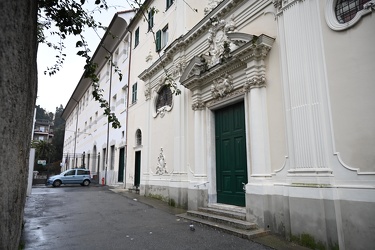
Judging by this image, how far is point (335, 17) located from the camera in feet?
16.3

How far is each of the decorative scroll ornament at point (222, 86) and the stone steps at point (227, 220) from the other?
3352 millimetres

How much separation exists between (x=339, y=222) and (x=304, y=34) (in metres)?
3.77

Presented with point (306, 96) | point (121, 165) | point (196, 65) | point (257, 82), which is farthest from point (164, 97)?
point (121, 165)

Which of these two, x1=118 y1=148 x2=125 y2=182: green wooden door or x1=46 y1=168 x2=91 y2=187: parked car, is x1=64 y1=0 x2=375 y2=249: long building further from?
x1=46 y1=168 x2=91 y2=187: parked car

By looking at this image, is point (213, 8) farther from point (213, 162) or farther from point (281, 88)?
point (213, 162)

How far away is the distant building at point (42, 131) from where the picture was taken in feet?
226

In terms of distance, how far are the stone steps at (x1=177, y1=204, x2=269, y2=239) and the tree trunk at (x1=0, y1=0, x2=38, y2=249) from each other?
4.52 metres

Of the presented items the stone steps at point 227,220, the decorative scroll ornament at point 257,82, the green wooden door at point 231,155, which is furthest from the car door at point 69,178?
the decorative scroll ornament at point 257,82

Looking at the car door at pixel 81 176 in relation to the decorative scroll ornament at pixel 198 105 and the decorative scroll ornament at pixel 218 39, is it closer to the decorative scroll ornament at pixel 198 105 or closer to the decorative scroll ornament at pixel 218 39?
the decorative scroll ornament at pixel 198 105

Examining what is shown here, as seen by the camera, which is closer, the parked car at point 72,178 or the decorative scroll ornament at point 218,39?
the decorative scroll ornament at point 218,39

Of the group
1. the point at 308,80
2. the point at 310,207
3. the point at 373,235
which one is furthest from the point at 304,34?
the point at 373,235

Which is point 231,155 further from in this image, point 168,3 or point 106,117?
point 106,117

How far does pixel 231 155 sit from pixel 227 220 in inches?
81.3

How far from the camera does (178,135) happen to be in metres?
9.75
